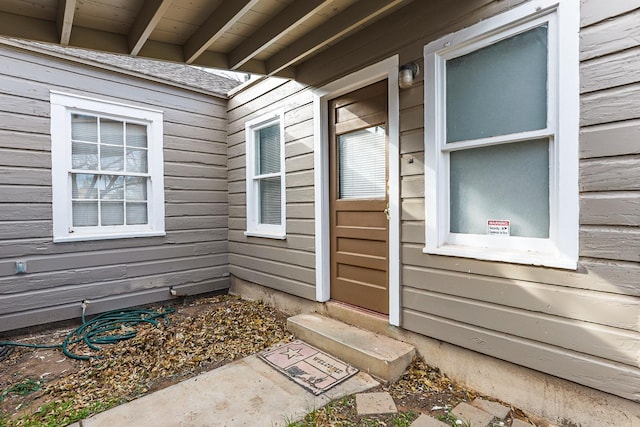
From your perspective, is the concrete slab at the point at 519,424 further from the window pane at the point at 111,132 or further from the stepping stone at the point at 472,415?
the window pane at the point at 111,132

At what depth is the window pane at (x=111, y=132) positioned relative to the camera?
386 cm

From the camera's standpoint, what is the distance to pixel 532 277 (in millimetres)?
1970

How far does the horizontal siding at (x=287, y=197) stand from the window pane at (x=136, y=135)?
114 cm

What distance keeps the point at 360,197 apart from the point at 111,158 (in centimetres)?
302

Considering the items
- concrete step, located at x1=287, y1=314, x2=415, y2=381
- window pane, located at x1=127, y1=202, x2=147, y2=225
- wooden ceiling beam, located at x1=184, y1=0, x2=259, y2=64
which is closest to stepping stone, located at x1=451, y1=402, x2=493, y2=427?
concrete step, located at x1=287, y1=314, x2=415, y2=381

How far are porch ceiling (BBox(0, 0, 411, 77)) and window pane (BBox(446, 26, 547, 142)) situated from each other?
690 millimetres

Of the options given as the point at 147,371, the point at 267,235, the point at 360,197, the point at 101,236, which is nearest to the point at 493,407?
the point at 360,197

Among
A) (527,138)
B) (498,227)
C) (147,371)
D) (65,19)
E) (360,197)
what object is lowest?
(147,371)

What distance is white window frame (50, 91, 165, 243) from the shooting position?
11.5 ft

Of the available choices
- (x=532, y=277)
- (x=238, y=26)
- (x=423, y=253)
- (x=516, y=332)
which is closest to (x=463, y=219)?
(x=423, y=253)

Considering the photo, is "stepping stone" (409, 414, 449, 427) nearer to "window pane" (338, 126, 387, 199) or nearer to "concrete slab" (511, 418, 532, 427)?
"concrete slab" (511, 418, 532, 427)

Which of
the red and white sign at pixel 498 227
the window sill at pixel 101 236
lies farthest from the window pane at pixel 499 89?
the window sill at pixel 101 236

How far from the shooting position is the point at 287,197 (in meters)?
3.81

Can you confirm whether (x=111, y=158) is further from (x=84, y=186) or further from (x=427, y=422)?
(x=427, y=422)
